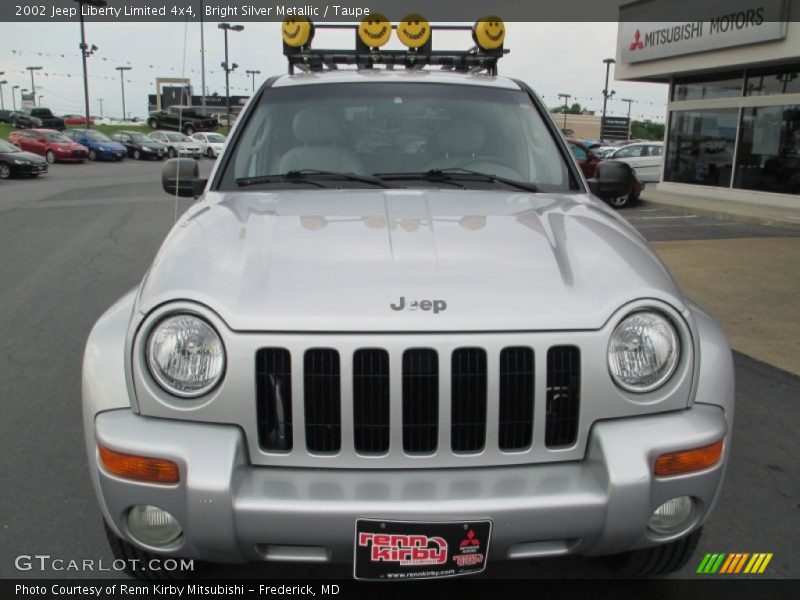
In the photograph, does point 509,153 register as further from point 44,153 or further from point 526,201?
→ point 44,153

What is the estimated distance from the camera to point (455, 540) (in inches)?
75.3

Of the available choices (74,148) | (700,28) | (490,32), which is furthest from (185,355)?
(74,148)

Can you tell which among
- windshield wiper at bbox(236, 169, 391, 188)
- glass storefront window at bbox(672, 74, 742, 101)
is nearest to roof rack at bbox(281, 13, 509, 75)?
windshield wiper at bbox(236, 169, 391, 188)

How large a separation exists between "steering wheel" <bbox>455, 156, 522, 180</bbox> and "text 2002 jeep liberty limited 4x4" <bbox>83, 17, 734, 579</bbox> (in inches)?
45.3

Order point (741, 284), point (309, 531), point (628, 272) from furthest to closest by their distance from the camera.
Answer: point (741, 284) < point (628, 272) < point (309, 531)

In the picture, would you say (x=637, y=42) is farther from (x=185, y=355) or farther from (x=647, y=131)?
(x=647, y=131)

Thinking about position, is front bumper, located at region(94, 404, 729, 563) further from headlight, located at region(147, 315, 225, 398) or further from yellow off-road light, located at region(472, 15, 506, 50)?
yellow off-road light, located at region(472, 15, 506, 50)

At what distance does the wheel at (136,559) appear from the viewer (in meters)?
2.28

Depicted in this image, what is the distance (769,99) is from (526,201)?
15.4 metres

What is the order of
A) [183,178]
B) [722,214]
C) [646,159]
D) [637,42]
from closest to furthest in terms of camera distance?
1. [183,178]
2. [722,214]
3. [637,42]
4. [646,159]

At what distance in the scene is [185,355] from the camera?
203 cm

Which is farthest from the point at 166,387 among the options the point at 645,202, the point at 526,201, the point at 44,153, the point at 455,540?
the point at 44,153

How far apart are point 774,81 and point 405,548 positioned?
1721 centimetres

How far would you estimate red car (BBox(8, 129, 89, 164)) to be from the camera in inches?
1212
